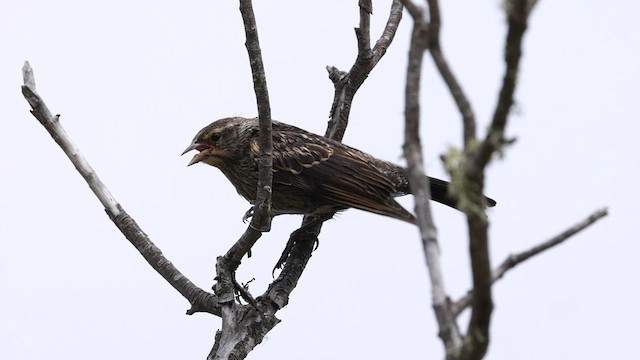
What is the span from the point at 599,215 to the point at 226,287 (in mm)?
3110

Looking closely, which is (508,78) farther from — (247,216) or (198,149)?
(198,149)

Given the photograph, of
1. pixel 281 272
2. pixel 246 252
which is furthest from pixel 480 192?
pixel 281 272

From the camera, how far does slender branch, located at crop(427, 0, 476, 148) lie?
2.38m

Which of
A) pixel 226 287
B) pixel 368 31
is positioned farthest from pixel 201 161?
pixel 226 287

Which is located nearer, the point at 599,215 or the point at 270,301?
the point at 599,215

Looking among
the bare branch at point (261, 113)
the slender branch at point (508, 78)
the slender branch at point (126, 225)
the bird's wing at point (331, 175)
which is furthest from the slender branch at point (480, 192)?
the bird's wing at point (331, 175)

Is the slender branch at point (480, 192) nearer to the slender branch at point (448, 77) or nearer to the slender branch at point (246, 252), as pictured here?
the slender branch at point (448, 77)

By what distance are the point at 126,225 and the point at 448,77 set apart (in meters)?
3.51

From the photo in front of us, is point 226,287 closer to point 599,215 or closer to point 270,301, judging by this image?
point 270,301

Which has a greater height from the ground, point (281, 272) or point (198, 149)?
point (198, 149)

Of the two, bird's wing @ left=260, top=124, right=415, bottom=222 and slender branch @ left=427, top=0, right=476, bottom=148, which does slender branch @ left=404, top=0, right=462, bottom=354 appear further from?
bird's wing @ left=260, top=124, right=415, bottom=222

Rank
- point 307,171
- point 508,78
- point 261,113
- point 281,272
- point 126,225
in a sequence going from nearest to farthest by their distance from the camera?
point 508,78 → point 261,113 → point 126,225 → point 281,272 → point 307,171

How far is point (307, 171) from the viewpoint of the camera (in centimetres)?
692

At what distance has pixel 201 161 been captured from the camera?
725 centimetres
